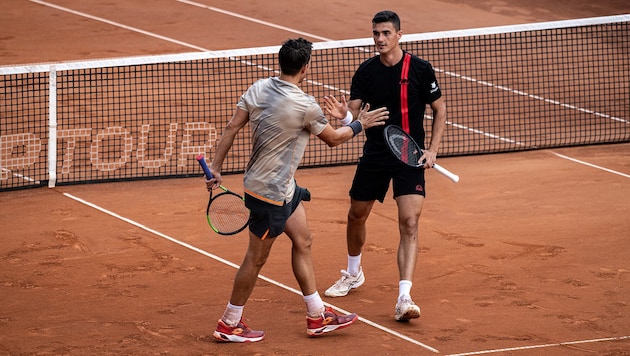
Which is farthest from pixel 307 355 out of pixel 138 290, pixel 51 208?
pixel 51 208

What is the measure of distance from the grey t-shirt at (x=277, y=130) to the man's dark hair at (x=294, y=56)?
0.11 meters

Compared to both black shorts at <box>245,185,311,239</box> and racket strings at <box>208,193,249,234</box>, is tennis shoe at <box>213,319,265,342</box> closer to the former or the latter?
black shorts at <box>245,185,311,239</box>

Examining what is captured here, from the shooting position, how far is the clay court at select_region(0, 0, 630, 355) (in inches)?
288

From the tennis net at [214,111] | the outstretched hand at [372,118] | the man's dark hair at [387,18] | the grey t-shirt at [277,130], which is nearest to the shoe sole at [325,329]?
the grey t-shirt at [277,130]

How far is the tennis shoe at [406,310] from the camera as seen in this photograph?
7.43 metres

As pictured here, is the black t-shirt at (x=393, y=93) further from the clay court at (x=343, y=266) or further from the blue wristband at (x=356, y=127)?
the clay court at (x=343, y=266)

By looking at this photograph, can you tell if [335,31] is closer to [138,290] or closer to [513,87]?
[513,87]

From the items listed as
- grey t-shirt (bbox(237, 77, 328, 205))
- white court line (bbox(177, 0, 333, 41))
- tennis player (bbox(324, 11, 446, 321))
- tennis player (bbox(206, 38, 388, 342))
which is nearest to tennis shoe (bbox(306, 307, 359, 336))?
tennis player (bbox(206, 38, 388, 342))

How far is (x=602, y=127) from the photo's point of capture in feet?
50.1

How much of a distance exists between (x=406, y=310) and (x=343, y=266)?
5.95 feet

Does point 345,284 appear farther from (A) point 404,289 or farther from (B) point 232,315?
(B) point 232,315

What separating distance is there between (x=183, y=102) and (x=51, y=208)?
4730mm

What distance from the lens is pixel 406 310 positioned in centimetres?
744

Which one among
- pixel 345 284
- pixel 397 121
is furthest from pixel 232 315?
pixel 397 121
